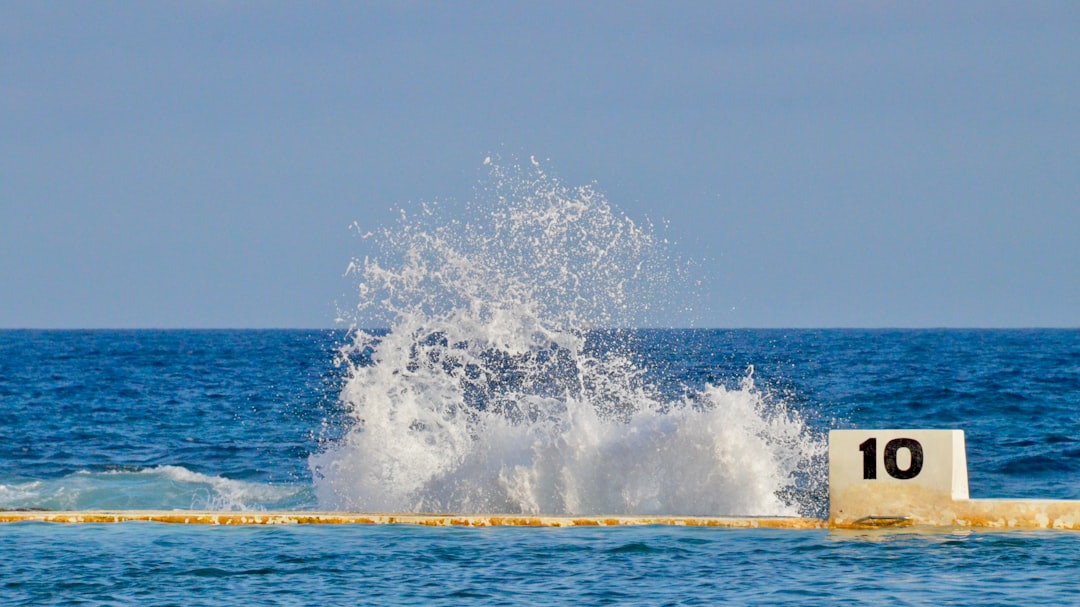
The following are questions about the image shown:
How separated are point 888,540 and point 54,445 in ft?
66.7

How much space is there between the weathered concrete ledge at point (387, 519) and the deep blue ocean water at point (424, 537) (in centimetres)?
24

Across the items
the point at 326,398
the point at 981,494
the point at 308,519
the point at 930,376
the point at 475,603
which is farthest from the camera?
the point at 930,376

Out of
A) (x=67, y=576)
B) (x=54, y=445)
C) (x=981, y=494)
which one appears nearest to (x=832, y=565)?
(x=67, y=576)

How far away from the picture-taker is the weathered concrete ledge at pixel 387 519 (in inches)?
610

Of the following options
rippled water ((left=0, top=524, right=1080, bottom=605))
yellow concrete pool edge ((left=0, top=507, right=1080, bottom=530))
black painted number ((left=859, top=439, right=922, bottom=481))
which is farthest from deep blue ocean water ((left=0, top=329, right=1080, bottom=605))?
black painted number ((left=859, top=439, right=922, bottom=481))

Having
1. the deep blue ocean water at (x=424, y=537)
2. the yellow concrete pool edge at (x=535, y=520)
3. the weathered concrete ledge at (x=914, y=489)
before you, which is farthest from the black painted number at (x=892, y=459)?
the deep blue ocean water at (x=424, y=537)

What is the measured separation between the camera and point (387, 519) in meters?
15.8

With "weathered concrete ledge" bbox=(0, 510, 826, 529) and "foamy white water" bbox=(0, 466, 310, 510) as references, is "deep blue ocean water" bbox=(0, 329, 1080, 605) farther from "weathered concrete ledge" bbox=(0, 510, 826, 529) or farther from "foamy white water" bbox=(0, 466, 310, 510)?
"weathered concrete ledge" bbox=(0, 510, 826, 529)

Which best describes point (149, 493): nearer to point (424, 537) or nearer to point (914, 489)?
point (424, 537)

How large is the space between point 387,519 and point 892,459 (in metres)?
5.43

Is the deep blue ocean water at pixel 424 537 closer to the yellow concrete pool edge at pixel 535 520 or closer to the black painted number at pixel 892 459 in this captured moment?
the yellow concrete pool edge at pixel 535 520

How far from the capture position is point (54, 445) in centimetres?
2958

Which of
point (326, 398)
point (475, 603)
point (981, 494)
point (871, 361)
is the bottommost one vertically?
point (475, 603)

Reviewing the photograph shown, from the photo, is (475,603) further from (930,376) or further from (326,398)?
(930,376)
